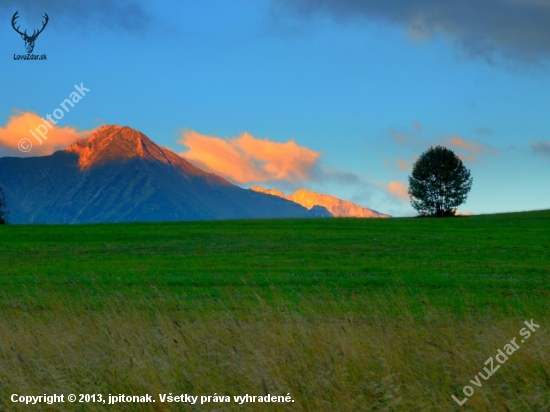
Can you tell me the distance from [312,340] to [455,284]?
11875 mm

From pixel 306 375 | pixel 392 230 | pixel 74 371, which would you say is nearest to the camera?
pixel 306 375

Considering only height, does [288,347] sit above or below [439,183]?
below

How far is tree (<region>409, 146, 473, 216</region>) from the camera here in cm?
8794

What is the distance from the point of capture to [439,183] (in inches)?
3511

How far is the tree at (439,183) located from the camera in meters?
87.9

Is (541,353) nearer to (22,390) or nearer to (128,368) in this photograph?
(128,368)

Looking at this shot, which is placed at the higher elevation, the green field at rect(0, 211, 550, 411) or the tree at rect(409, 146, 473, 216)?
the tree at rect(409, 146, 473, 216)

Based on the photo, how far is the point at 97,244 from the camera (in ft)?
133

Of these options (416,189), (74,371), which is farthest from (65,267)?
(416,189)

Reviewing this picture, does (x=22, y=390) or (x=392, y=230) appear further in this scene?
(x=392, y=230)

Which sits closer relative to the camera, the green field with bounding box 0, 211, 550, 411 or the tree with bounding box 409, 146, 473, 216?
the green field with bounding box 0, 211, 550, 411

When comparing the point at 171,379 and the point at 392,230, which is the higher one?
the point at 392,230

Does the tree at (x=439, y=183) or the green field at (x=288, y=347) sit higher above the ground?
the tree at (x=439, y=183)

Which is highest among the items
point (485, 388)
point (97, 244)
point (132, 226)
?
point (132, 226)
